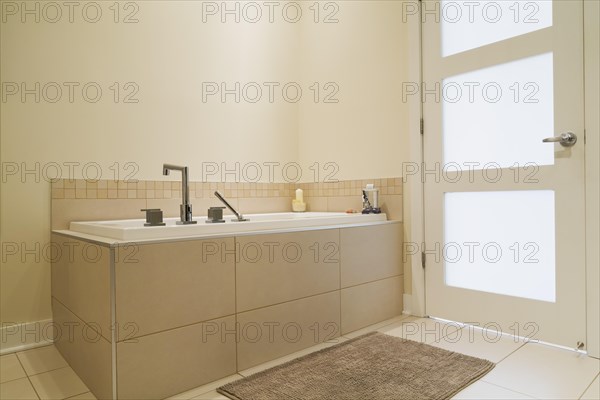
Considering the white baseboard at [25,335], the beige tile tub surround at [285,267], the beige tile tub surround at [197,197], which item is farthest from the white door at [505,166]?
the white baseboard at [25,335]

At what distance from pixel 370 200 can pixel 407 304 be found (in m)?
0.68

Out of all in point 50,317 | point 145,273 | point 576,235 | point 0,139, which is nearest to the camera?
point 145,273

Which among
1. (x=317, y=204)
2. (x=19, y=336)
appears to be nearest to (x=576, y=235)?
(x=317, y=204)

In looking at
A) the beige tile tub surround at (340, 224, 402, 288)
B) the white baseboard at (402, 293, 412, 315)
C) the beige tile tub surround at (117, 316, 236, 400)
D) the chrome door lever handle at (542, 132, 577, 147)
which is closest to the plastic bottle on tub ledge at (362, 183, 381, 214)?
the beige tile tub surround at (340, 224, 402, 288)

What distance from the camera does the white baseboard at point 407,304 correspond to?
2387 millimetres

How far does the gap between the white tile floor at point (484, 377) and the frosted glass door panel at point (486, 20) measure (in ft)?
5.01

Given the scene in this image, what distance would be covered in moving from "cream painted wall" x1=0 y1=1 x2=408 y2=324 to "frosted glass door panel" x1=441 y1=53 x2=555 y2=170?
33 centimetres

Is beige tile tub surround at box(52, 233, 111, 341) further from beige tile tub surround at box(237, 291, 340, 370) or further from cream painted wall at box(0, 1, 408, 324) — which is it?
beige tile tub surround at box(237, 291, 340, 370)

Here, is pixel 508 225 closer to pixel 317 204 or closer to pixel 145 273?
pixel 317 204

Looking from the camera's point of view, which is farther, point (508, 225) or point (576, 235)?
point (508, 225)

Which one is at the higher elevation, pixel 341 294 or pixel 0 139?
pixel 0 139

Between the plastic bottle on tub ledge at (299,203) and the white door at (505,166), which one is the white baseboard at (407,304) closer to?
the white door at (505,166)

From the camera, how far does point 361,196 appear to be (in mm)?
2609

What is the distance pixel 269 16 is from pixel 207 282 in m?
2.20
